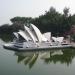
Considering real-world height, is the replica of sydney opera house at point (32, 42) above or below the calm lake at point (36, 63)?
above

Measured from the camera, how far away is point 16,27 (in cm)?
5469

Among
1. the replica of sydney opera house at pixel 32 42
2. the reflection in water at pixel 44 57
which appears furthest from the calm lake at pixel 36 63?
the replica of sydney opera house at pixel 32 42

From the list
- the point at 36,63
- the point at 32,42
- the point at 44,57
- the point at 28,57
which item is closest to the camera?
the point at 36,63

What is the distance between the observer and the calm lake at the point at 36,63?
1673 centimetres

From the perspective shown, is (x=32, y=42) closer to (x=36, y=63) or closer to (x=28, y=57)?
(x=28, y=57)

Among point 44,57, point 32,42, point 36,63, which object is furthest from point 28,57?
point 32,42

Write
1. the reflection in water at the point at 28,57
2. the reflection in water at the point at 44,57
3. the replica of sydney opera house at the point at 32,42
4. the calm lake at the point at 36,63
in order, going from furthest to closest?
the replica of sydney opera house at the point at 32,42, the reflection in water at the point at 44,57, the reflection in water at the point at 28,57, the calm lake at the point at 36,63

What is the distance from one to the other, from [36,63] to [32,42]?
7.07 m

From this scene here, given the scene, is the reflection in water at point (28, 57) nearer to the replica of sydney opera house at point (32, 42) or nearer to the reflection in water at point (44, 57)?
the reflection in water at point (44, 57)

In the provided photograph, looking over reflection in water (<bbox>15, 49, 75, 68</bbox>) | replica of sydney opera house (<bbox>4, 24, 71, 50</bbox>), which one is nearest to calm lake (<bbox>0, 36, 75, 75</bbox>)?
reflection in water (<bbox>15, 49, 75, 68</bbox>)

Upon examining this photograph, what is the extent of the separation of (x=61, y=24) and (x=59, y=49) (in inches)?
667

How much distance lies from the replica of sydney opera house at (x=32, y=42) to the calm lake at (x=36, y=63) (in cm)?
123

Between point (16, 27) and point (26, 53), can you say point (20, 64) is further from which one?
point (16, 27)

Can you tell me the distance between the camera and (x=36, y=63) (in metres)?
19.8
